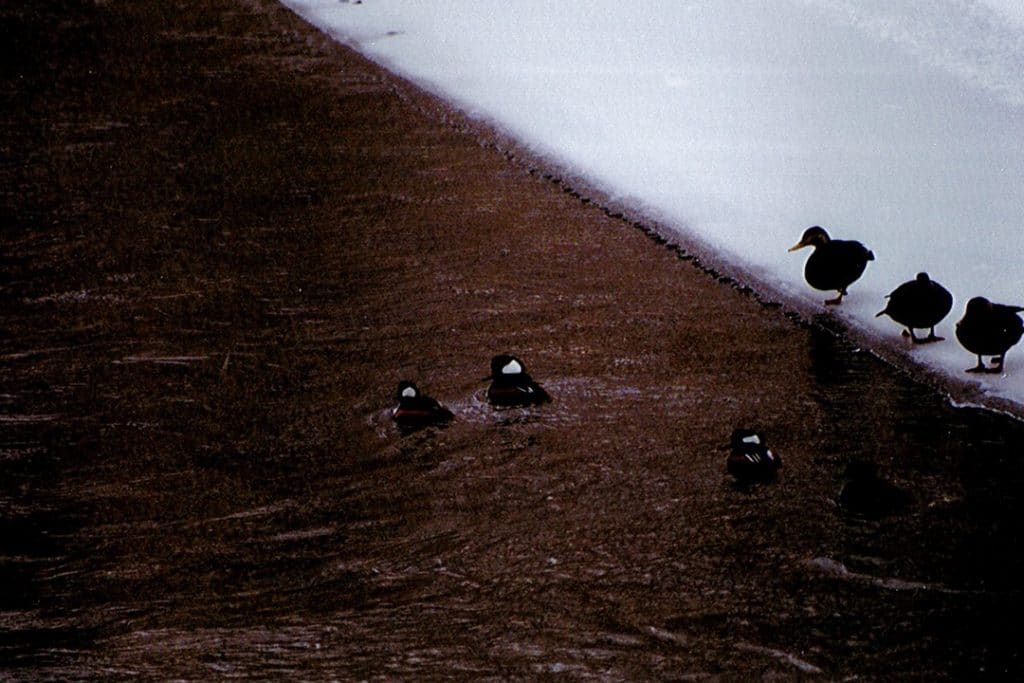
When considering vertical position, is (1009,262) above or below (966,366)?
above

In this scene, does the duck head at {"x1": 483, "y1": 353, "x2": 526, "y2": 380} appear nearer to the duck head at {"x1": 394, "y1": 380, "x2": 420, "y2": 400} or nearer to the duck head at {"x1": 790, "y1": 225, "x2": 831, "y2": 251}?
the duck head at {"x1": 394, "y1": 380, "x2": 420, "y2": 400}

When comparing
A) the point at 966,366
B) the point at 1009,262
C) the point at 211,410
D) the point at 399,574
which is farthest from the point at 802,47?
the point at 399,574

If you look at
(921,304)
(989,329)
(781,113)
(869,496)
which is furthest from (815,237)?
(781,113)

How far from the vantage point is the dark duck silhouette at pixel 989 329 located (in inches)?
151

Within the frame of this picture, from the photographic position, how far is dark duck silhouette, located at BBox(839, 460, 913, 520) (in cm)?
328

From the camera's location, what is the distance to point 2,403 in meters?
3.95

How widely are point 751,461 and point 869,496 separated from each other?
31 centimetres

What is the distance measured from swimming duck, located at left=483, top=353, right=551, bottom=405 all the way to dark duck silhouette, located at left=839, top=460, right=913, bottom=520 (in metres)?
0.96

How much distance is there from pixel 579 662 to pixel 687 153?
10.9ft

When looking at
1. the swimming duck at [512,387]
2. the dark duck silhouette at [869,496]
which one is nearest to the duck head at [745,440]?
the dark duck silhouette at [869,496]

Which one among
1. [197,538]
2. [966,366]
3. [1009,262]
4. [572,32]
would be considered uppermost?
[572,32]

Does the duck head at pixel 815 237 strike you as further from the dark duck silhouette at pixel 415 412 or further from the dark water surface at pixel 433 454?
the dark duck silhouette at pixel 415 412

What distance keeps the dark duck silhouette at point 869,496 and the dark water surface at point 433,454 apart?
0.02 metres

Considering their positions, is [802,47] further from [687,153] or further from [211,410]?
[211,410]
